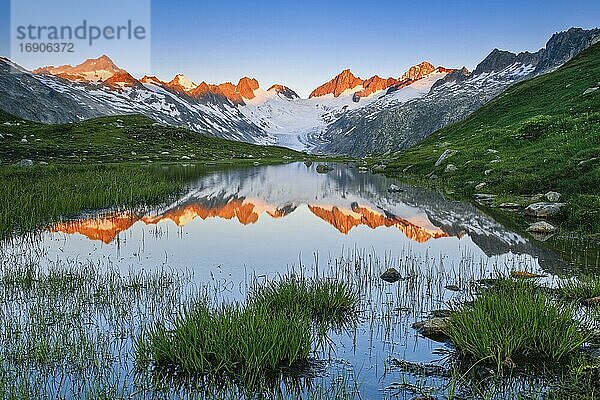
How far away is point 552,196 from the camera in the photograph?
29.8 metres

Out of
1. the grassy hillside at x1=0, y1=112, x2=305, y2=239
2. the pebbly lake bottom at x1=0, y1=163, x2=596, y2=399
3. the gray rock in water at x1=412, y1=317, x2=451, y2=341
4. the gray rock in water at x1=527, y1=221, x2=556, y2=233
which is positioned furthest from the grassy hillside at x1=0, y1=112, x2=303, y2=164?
the gray rock in water at x1=412, y1=317, x2=451, y2=341

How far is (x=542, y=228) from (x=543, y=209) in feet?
14.3

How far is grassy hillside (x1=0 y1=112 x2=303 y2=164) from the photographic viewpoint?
294 ft

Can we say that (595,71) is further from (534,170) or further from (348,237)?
A: (348,237)

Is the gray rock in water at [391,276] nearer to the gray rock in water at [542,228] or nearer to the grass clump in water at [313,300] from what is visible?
the grass clump in water at [313,300]

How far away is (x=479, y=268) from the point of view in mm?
18172

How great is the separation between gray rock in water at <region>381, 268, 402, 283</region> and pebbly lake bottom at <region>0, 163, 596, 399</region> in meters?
0.21

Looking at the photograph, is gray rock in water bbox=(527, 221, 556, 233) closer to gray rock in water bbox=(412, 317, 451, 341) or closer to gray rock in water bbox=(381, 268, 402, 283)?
gray rock in water bbox=(381, 268, 402, 283)

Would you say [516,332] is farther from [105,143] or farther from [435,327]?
[105,143]

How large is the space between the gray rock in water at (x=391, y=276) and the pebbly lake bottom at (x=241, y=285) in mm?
211

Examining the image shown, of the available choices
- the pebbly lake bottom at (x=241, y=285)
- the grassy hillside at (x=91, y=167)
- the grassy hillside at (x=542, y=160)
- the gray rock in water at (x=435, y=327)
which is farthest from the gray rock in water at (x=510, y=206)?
the grassy hillside at (x=91, y=167)

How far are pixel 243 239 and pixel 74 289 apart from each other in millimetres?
11204

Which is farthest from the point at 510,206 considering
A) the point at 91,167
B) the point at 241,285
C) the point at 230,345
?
the point at 91,167

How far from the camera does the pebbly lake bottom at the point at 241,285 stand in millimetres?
9289
